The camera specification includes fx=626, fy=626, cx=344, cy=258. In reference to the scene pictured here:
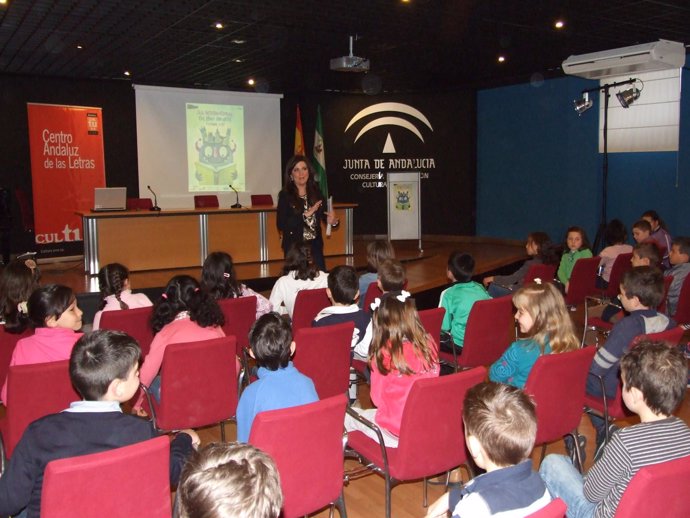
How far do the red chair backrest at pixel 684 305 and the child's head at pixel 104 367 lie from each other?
458cm

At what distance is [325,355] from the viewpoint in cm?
352

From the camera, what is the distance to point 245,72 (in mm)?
10938

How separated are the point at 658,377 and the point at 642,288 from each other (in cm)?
155

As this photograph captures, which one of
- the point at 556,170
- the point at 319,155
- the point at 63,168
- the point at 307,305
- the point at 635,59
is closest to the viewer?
the point at 307,305

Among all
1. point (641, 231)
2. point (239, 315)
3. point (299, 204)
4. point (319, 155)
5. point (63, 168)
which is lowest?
point (239, 315)

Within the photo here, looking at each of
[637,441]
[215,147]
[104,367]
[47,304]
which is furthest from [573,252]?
[215,147]

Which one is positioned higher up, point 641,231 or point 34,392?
point 641,231

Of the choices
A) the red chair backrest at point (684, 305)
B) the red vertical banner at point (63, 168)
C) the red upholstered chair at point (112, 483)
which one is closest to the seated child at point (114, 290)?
the red upholstered chair at point (112, 483)

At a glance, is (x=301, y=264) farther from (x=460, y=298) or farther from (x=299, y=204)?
A: (x=299, y=204)

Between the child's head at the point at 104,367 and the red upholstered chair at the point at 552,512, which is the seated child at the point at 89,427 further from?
the red upholstered chair at the point at 552,512

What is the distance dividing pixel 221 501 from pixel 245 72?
34.5 ft

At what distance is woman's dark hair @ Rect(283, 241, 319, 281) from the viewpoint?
488 centimetres

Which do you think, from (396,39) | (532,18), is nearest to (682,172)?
(532,18)

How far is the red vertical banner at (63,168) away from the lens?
10.6m
